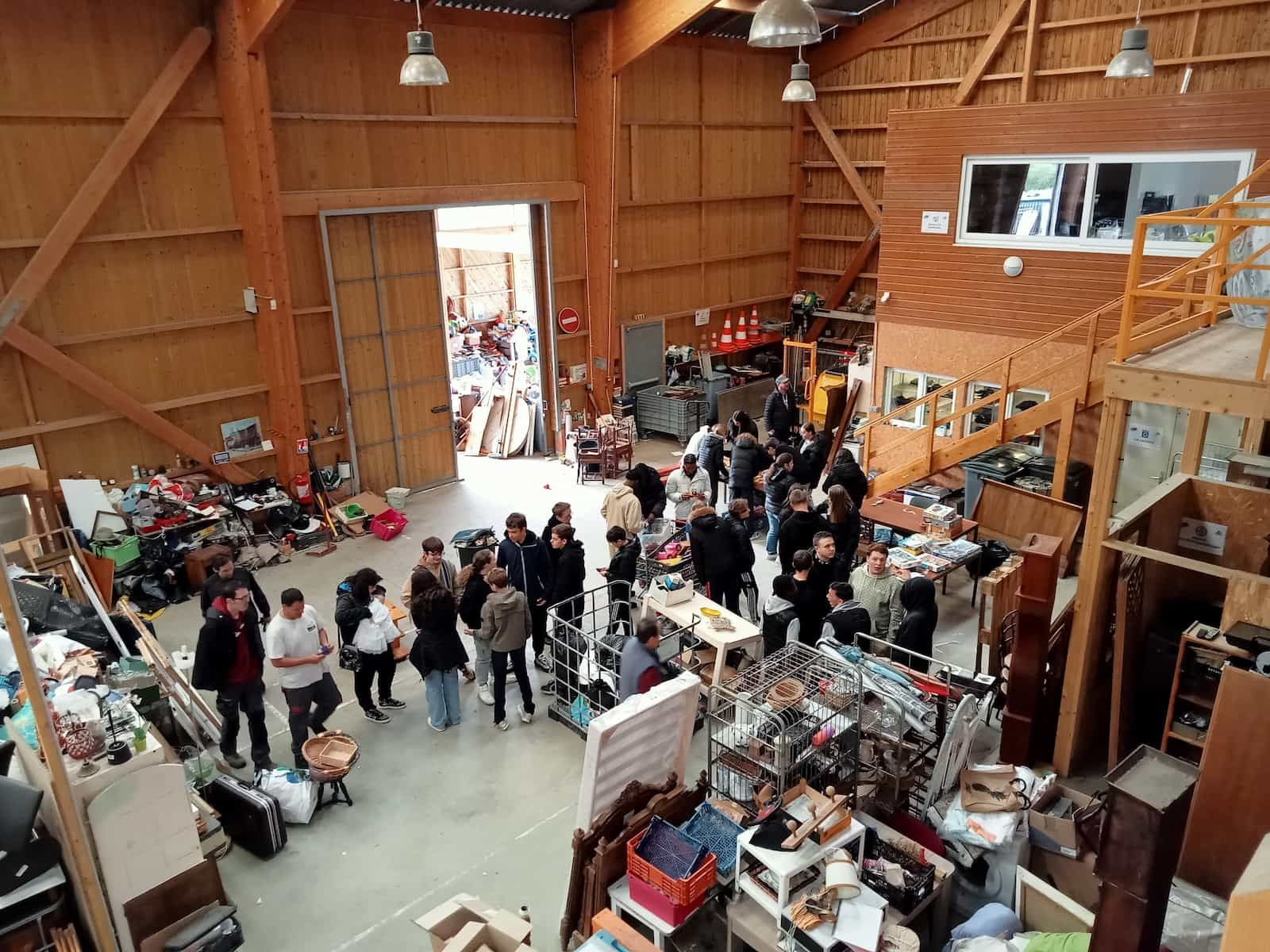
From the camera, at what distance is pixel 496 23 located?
1430 cm

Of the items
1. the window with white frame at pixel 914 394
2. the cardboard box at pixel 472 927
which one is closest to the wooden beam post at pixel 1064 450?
the window with white frame at pixel 914 394

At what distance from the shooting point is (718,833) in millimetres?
5895

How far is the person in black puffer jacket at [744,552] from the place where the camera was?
9.09 meters

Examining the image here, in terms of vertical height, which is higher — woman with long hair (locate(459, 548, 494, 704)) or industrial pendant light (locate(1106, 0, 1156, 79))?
industrial pendant light (locate(1106, 0, 1156, 79))

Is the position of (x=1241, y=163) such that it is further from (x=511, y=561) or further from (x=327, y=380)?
(x=327, y=380)

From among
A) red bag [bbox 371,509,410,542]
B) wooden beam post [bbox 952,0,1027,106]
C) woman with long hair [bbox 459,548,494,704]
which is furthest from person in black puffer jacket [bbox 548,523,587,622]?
wooden beam post [bbox 952,0,1027,106]

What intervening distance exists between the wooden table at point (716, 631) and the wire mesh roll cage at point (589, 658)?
3.7 inches

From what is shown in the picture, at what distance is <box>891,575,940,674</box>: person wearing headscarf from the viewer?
776 centimetres

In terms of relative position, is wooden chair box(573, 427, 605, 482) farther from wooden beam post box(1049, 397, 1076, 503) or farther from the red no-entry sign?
wooden beam post box(1049, 397, 1076, 503)

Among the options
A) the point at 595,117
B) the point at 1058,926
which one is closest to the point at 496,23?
the point at 595,117

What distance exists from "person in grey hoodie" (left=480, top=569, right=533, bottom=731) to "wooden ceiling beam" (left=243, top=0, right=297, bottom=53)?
24.4 ft

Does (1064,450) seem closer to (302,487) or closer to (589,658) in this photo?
(589,658)

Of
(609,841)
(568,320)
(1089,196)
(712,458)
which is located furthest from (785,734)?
(568,320)

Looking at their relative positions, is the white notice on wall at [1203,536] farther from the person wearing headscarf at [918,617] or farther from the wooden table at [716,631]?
the wooden table at [716,631]
